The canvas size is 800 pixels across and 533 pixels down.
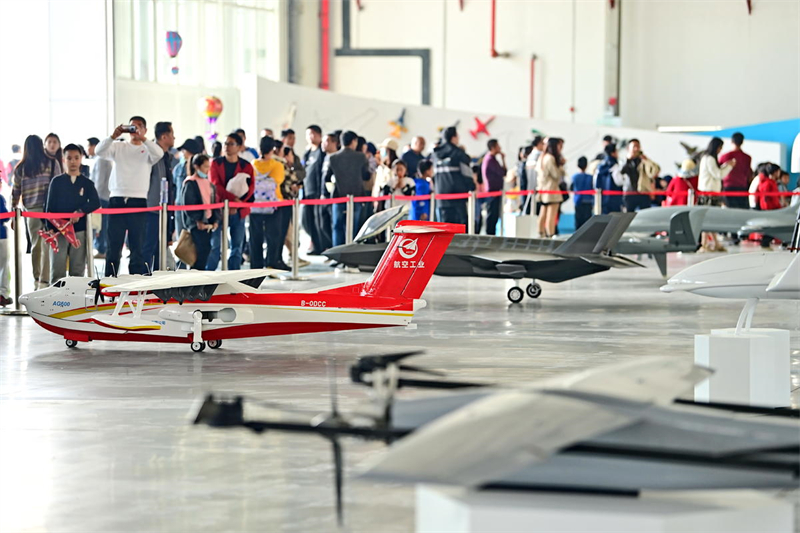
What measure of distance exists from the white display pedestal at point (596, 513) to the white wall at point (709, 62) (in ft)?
95.2

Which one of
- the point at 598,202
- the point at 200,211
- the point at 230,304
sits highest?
the point at 598,202

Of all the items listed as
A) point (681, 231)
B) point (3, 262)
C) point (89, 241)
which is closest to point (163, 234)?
point (89, 241)

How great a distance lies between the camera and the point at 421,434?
98.6 inches

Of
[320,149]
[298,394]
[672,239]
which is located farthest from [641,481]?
[320,149]

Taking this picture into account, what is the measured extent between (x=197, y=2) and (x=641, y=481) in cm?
2426

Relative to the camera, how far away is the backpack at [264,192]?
45.8 feet

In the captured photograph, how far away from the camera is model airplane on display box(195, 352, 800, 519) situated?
2426 millimetres

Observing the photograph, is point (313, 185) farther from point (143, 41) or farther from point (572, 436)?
point (572, 436)

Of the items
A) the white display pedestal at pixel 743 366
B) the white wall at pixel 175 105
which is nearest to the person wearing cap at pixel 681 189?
the white wall at pixel 175 105

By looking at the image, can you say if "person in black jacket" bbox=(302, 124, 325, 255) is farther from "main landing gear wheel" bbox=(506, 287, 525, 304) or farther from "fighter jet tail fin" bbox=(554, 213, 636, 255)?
"fighter jet tail fin" bbox=(554, 213, 636, 255)

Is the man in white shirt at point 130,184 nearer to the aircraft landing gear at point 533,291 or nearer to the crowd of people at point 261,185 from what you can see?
the crowd of people at point 261,185

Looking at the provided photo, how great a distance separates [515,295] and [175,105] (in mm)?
14327

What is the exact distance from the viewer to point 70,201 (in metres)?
10.5

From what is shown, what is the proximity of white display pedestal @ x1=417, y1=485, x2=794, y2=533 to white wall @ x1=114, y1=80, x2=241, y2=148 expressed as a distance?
19640 mm
